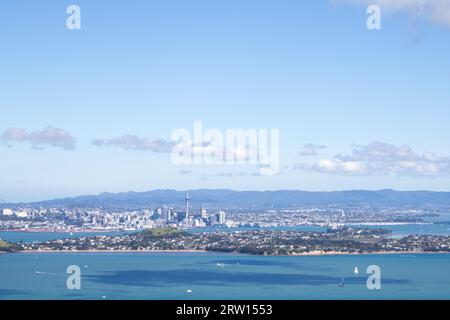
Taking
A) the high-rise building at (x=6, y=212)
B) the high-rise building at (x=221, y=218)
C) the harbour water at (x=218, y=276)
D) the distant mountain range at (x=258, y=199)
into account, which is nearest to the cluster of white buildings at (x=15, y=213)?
the high-rise building at (x=6, y=212)

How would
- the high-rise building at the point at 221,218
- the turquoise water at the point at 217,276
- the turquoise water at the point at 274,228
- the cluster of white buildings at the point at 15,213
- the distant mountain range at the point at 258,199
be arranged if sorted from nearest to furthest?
the turquoise water at the point at 217,276
the turquoise water at the point at 274,228
the high-rise building at the point at 221,218
the cluster of white buildings at the point at 15,213
the distant mountain range at the point at 258,199

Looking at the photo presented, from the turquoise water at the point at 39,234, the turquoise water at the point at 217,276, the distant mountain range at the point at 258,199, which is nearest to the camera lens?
the turquoise water at the point at 217,276

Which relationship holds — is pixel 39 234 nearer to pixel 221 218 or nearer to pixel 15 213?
pixel 15 213

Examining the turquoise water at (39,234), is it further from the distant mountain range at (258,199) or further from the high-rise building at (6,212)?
the distant mountain range at (258,199)

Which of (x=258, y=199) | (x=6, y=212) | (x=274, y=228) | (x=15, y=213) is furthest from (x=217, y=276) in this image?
(x=258, y=199)

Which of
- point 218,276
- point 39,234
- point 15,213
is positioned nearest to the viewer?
point 218,276

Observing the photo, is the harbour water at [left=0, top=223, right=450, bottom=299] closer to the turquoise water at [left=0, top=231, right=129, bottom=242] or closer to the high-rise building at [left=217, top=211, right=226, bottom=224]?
the turquoise water at [left=0, top=231, right=129, bottom=242]
